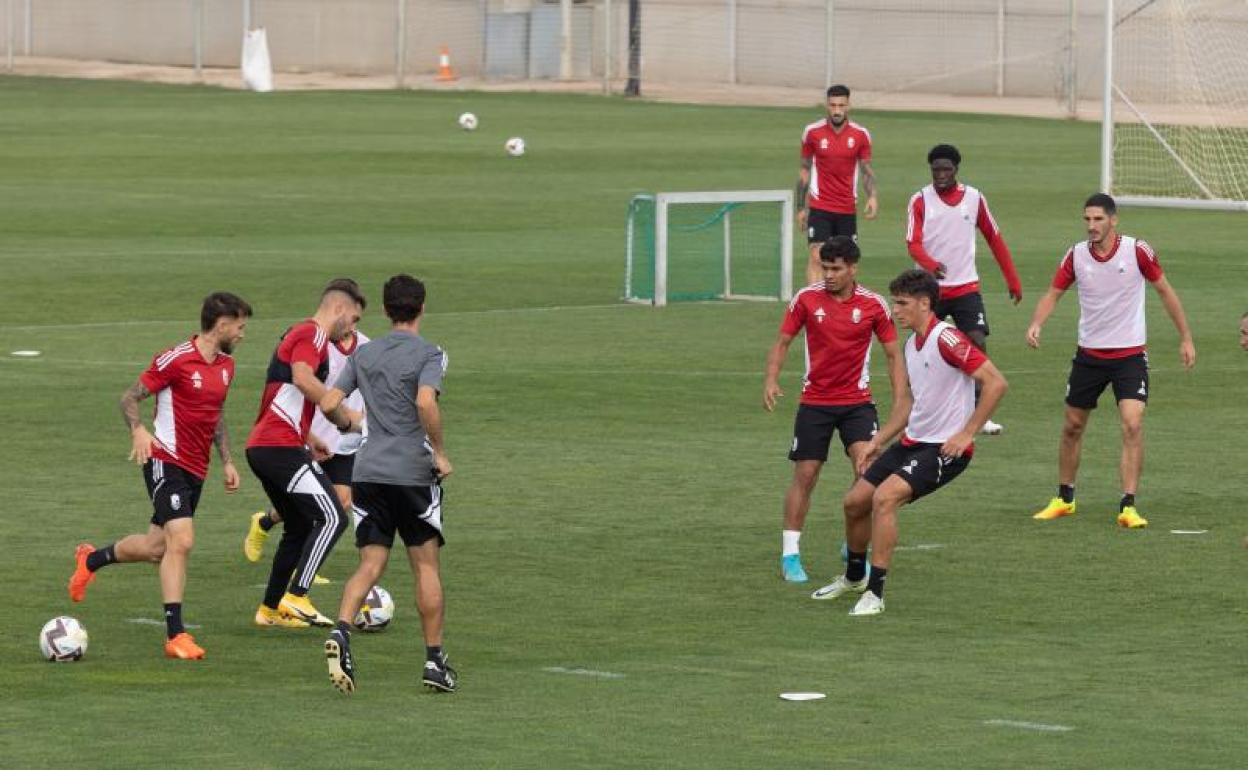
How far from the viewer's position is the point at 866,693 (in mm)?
11930

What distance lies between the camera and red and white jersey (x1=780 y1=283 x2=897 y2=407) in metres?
15.0

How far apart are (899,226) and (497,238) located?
19.3 ft

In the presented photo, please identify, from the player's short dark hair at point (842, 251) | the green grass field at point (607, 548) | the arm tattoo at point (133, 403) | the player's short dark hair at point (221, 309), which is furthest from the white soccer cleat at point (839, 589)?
the arm tattoo at point (133, 403)

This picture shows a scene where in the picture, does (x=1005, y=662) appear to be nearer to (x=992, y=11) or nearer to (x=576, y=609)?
(x=576, y=609)

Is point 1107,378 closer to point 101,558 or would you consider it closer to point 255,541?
point 255,541

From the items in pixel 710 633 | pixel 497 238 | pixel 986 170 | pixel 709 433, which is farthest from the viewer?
pixel 986 170

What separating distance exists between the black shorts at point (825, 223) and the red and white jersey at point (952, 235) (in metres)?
7.30

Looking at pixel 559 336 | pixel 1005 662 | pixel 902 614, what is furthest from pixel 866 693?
pixel 559 336

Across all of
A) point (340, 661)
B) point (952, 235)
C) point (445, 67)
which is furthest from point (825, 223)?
point (445, 67)

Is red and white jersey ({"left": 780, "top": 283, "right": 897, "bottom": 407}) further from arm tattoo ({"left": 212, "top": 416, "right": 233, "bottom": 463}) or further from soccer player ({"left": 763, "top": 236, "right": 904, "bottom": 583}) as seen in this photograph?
arm tattoo ({"left": 212, "top": 416, "right": 233, "bottom": 463})

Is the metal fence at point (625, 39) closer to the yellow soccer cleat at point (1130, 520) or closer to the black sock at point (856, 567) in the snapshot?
the yellow soccer cleat at point (1130, 520)

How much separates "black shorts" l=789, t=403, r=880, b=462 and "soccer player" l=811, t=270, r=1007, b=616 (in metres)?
0.61

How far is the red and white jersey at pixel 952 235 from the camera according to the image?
20.6 meters

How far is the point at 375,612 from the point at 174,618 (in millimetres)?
1157
